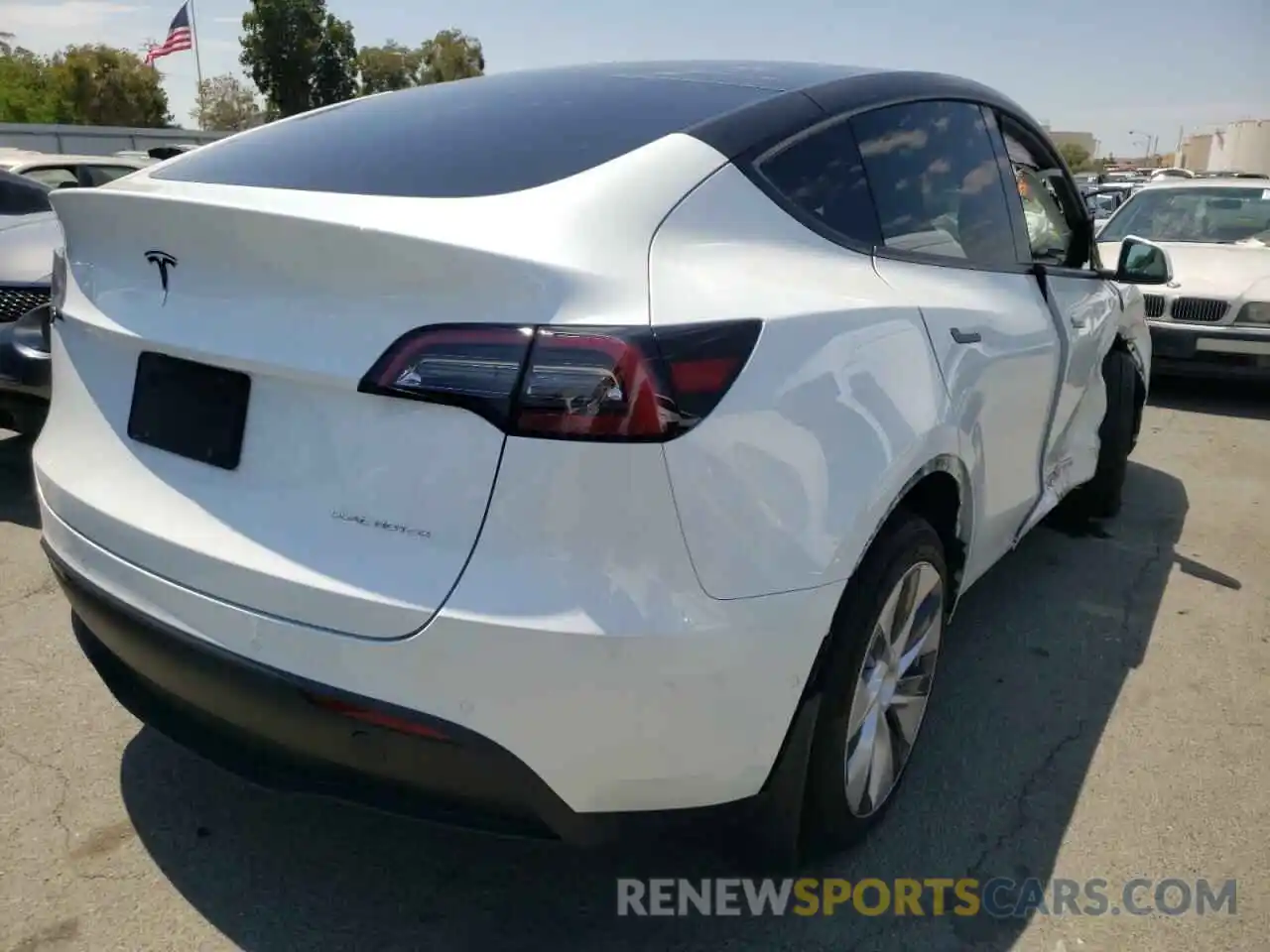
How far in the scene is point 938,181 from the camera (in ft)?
9.21

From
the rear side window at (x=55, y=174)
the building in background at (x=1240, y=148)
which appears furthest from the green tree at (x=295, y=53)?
the rear side window at (x=55, y=174)

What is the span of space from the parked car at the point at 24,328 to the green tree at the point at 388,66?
67.1m

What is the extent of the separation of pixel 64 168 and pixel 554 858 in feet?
24.4

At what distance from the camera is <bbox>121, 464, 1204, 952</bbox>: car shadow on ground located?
2.15 m

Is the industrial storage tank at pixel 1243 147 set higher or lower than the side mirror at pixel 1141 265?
higher

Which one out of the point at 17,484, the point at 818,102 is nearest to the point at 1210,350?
the point at 818,102

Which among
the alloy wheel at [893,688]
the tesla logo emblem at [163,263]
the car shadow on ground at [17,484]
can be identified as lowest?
the car shadow on ground at [17,484]

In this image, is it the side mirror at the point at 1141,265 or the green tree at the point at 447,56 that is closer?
the side mirror at the point at 1141,265

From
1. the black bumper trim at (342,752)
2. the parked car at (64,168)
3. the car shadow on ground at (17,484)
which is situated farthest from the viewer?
the parked car at (64,168)

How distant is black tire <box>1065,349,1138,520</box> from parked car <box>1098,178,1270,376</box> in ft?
8.13

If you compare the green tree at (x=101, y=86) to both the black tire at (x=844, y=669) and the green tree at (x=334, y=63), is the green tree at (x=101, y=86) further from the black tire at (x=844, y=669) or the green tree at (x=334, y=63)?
the black tire at (x=844, y=669)

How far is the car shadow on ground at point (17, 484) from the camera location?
440cm

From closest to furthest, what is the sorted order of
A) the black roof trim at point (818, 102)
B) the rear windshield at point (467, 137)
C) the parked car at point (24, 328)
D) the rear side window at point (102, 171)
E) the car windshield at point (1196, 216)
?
the rear windshield at point (467, 137), the black roof trim at point (818, 102), the parked car at point (24, 328), the rear side window at point (102, 171), the car windshield at point (1196, 216)

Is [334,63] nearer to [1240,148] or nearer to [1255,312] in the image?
[1240,148]
